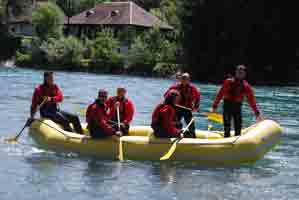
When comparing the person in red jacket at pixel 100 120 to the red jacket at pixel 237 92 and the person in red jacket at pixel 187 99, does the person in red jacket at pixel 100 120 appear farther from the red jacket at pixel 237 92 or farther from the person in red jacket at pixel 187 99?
the red jacket at pixel 237 92

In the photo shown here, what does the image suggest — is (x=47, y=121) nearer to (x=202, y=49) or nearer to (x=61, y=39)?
(x=202, y=49)

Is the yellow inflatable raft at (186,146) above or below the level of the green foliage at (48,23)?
below

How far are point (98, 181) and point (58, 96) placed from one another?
3.08 m

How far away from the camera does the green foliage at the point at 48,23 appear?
62156mm

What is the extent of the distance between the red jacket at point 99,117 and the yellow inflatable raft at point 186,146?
210mm

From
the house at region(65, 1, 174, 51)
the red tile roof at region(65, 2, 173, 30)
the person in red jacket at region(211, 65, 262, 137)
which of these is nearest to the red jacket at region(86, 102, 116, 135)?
the person in red jacket at region(211, 65, 262, 137)

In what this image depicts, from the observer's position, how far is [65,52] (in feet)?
181

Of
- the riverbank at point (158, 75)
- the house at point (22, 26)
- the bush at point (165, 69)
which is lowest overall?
the riverbank at point (158, 75)

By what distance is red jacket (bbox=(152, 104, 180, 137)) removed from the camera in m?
11.4

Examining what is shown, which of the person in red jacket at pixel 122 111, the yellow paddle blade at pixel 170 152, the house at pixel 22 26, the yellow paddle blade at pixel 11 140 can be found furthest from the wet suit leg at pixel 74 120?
the house at pixel 22 26

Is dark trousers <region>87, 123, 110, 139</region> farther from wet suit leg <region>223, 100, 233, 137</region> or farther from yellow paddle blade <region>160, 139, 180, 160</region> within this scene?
wet suit leg <region>223, 100, 233, 137</region>

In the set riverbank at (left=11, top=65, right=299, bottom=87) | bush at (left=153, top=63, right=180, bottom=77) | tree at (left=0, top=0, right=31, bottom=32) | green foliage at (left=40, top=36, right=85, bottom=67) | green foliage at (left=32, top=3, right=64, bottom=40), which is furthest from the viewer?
tree at (left=0, top=0, right=31, bottom=32)

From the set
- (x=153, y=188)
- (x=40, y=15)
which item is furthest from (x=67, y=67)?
(x=153, y=188)

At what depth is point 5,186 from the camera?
388 inches
